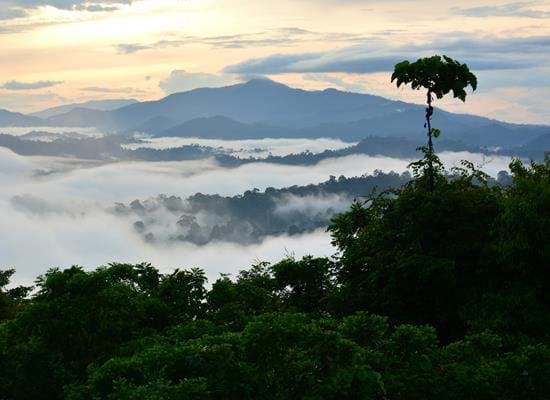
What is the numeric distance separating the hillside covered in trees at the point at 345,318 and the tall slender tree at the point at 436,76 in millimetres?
2905

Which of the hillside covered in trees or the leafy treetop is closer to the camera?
the hillside covered in trees

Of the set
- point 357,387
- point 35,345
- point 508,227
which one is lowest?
point 35,345

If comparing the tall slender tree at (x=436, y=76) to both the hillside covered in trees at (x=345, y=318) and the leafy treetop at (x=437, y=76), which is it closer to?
the leafy treetop at (x=437, y=76)

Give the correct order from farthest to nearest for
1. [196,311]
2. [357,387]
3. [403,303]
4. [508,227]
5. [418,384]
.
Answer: [403,303], [196,311], [508,227], [418,384], [357,387]

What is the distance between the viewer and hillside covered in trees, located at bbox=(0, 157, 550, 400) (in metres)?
11.3

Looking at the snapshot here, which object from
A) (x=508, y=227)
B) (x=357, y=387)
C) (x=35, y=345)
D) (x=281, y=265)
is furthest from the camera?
(x=281, y=265)

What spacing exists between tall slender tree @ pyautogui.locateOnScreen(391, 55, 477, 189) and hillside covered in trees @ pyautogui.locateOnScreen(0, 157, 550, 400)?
2.91 meters

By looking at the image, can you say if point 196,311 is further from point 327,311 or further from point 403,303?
point 403,303

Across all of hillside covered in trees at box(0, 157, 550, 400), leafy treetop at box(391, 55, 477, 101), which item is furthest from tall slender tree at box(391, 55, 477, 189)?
hillside covered in trees at box(0, 157, 550, 400)

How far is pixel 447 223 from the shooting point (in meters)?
20.6

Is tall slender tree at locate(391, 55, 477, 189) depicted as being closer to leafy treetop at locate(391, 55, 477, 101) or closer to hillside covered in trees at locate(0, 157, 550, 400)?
leafy treetop at locate(391, 55, 477, 101)

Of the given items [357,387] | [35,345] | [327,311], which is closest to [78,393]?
[35,345]

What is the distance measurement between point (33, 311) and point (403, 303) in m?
11.2

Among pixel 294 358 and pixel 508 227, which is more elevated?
pixel 508 227
